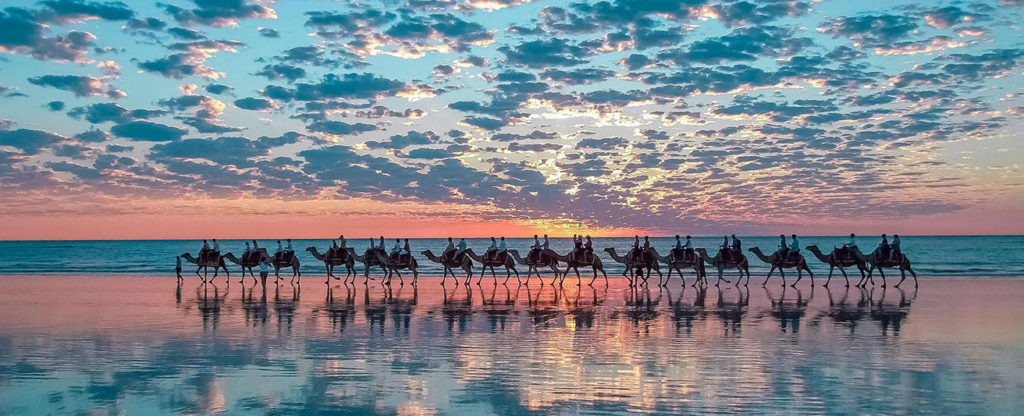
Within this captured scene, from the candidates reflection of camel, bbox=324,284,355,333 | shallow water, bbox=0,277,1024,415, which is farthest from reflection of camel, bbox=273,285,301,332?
reflection of camel, bbox=324,284,355,333

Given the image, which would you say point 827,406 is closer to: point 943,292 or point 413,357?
point 413,357

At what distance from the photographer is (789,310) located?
68.8 ft

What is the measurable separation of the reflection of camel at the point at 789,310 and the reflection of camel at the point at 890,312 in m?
1.72

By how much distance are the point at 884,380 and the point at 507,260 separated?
2370 cm

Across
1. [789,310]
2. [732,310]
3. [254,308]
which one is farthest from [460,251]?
[789,310]

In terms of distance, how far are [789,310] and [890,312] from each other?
8.09 feet

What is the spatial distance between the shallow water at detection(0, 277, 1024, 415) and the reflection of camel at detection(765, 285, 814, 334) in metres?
0.10

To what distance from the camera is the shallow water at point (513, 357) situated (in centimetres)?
966

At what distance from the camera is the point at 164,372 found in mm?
11750

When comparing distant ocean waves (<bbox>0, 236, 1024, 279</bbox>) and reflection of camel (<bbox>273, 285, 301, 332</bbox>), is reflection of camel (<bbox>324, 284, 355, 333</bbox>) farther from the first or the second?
distant ocean waves (<bbox>0, 236, 1024, 279</bbox>)

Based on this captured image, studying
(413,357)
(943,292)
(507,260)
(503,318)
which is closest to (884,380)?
(413,357)

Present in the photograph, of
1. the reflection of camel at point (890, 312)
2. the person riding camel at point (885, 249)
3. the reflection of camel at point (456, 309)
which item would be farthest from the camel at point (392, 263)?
the person riding camel at point (885, 249)

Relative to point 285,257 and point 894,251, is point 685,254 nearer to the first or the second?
point 894,251

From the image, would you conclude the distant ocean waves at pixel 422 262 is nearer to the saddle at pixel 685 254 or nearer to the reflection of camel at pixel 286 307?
the saddle at pixel 685 254
